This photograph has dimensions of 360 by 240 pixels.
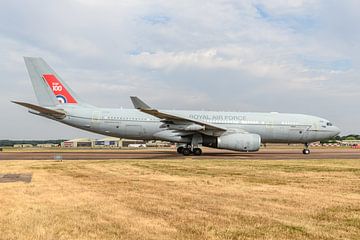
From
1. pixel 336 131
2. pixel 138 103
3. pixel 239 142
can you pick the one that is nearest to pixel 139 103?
pixel 138 103

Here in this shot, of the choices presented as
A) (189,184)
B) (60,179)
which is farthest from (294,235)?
(60,179)

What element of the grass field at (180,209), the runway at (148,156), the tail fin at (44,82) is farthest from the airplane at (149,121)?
the grass field at (180,209)

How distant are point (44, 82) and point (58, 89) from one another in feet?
3.98

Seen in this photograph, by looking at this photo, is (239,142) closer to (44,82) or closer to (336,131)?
(336,131)

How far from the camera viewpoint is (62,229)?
5883 mm

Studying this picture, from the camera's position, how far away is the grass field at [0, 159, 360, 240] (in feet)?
18.7

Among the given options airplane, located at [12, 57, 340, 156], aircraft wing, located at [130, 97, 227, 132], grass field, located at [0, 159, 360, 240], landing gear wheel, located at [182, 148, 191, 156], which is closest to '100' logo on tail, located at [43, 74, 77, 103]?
airplane, located at [12, 57, 340, 156]

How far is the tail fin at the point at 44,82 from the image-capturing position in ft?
101

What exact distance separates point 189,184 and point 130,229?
17.9 ft

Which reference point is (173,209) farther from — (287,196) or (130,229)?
(287,196)

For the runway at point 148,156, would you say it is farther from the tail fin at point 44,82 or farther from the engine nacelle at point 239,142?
the tail fin at point 44,82

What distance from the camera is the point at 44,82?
101 ft

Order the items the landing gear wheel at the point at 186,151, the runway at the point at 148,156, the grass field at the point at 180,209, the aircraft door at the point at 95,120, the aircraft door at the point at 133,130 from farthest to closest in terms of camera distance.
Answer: the aircraft door at the point at 95,120 < the aircraft door at the point at 133,130 < the landing gear wheel at the point at 186,151 < the runway at the point at 148,156 < the grass field at the point at 180,209

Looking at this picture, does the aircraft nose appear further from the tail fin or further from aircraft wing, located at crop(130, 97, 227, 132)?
the tail fin
